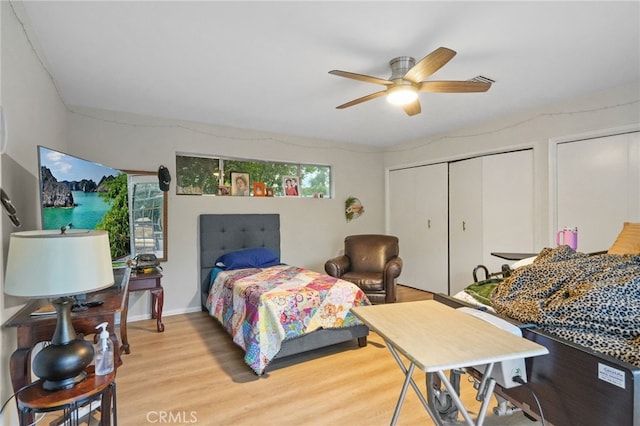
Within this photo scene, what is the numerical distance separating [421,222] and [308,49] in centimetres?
347

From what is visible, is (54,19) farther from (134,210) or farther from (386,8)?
(134,210)

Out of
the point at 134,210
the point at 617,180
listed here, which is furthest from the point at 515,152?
the point at 134,210

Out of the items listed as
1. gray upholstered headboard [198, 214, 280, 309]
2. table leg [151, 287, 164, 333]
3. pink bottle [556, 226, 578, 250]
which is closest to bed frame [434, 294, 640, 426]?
pink bottle [556, 226, 578, 250]

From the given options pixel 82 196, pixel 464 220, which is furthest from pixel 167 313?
pixel 464 220

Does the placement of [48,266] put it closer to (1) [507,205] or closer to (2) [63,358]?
(2) [63,358]

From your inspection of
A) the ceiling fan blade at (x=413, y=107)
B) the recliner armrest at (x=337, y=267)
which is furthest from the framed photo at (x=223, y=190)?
the ceiling fan blade at (x=413, y=107)

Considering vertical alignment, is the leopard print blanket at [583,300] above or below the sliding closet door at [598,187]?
below

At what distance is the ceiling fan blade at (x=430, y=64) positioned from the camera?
173 cm

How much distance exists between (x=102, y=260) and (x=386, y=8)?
6.23 feet

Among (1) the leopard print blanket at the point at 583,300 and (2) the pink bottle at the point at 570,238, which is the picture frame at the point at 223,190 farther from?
(2) the pink bottle at the point at 570,238

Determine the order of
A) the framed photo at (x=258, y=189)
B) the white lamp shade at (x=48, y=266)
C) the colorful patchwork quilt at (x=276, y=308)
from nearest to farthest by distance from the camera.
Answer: the white lamp shade at (x=48, y=266)
the colorful patchwork quilt at (x=276, y=308)
the framed photo at (x=258, y=189)

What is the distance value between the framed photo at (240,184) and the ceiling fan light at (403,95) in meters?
2.53

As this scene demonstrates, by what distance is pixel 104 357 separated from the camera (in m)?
1.47

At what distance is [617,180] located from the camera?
291 centimetres
